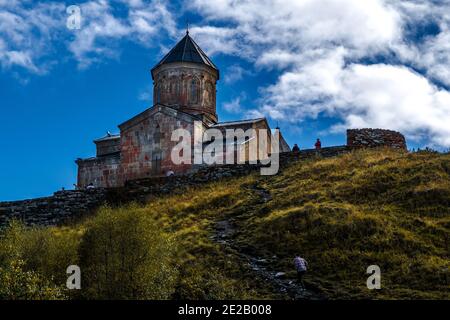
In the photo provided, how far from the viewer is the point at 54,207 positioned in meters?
24.6

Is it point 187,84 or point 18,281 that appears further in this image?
point 187,84

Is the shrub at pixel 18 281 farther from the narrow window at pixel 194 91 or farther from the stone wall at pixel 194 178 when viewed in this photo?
the narrow window at pixel 194 91

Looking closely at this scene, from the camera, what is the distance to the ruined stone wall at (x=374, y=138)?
85.6 ft

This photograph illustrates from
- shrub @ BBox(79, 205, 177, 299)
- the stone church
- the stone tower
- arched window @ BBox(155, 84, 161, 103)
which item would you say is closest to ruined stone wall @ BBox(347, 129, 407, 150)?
the stone church

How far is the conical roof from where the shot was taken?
3164 cm

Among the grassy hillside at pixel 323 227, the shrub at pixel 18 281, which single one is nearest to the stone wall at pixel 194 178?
the grassy hillside at pixel 323 227

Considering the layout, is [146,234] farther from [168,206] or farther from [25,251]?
[168,206]

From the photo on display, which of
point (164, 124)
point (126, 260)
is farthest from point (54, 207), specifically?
point (126, 260)

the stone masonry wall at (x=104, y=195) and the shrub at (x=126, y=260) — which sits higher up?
the stone masonry wall at (x=104, y=195)

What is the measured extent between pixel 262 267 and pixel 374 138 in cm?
1211

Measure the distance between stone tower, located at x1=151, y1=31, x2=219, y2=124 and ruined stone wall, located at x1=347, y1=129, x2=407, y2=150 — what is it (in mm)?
7343

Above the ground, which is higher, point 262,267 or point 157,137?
point 157,137

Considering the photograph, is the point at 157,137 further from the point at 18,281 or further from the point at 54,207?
the point at 18,281
